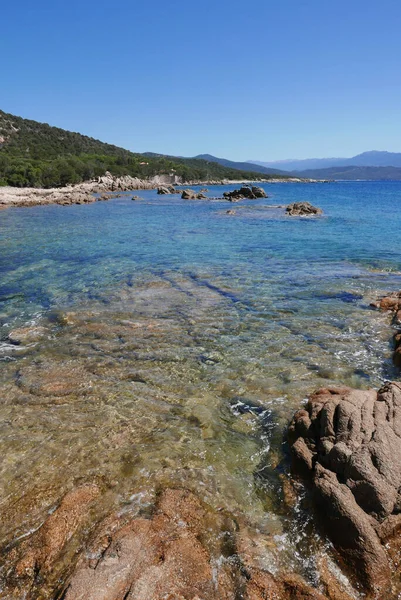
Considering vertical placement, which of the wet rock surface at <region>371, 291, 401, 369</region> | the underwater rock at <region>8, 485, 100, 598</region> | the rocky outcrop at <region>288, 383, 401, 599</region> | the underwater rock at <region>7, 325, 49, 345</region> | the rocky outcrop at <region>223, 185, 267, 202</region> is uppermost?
the rocky outcrop at <region>288, 383, 401, 599</region>

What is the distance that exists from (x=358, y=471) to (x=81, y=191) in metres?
99.5

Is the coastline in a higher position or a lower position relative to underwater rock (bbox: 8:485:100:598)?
lower

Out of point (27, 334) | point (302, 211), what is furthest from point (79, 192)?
point (27, 334)

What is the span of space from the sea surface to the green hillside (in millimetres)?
84386

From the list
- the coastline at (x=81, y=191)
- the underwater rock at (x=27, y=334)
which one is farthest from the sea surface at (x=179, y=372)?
the coastline at (x=81, y=191)

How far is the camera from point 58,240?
3166 centimetres

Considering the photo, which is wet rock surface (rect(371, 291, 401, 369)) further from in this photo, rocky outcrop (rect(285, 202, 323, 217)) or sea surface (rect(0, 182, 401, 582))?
rocky outcrop (rect(285, 202, 323, 217))

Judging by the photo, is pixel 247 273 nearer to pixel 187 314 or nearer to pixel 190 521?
pixel 187 314

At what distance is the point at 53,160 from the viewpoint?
12038cm

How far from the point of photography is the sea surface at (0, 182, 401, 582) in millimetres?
6031

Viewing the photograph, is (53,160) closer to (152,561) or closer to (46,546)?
(46,546)

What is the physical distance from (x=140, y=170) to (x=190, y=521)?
532 ft

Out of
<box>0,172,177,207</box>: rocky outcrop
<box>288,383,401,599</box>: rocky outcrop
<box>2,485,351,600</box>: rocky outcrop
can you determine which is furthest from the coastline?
<box>288,383,401,599</box>: rocky outcrop

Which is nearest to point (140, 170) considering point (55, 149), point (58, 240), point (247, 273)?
point (55, 149)
